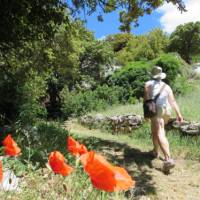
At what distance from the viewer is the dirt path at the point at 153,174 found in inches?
302

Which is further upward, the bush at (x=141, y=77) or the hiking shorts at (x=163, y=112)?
the bush at (x=141, y=77)

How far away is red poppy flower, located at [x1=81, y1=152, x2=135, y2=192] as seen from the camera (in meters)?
1.76

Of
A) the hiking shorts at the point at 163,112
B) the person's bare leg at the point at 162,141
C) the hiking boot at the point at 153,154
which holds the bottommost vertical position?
the hiking boot at the point at 153,154

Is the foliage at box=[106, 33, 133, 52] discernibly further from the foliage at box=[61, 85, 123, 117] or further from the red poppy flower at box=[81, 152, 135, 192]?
the red poppy flower at box=[81, 152, 135, 192]

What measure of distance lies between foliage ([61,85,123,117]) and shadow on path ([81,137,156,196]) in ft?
23.5

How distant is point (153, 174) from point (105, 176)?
7.07 m

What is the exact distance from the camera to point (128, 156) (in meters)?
10.1

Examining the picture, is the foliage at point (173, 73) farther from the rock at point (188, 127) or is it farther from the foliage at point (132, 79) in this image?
the rock at point (188, 127)

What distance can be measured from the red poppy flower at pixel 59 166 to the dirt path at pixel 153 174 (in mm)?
4931

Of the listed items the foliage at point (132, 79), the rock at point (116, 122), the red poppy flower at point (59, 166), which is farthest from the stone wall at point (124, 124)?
the red poppy flower at point (59, 166)

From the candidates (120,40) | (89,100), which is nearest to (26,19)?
(89,100)

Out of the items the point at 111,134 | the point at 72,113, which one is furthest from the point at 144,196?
the point at 72,113

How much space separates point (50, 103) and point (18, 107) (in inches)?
422

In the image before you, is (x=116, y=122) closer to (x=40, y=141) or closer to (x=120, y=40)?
(x=40, y=141)
